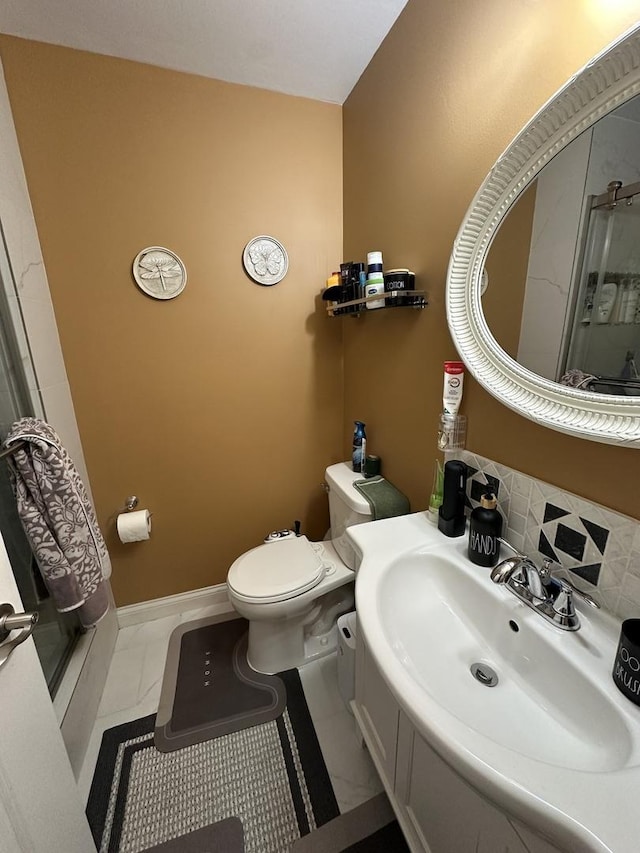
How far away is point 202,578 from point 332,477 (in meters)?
0.93

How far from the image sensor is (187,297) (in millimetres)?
1486

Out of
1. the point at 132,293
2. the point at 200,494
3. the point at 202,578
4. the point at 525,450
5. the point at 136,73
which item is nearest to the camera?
the point at 525,450

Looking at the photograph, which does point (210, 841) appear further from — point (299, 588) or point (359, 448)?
point (359, 448)

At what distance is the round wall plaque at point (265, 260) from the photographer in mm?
1518

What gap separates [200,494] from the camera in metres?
1.71

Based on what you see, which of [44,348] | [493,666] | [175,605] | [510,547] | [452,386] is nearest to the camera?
[493,666]

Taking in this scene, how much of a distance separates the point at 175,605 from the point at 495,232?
2067 millimetres

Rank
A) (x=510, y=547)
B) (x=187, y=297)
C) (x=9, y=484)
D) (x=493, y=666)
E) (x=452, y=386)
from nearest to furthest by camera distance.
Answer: (x=493, y=666)
(x=510, y=547)
(x=452, y=386)
(x=9, y=484)
(x=187, y=297)

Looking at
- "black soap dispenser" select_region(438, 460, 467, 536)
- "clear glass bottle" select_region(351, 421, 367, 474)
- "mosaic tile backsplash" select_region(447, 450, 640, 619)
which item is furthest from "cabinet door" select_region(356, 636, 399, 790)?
"clear glass bottle" select_region(351, 421, 367, 474)

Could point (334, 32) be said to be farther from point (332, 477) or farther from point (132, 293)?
point (332, 477)

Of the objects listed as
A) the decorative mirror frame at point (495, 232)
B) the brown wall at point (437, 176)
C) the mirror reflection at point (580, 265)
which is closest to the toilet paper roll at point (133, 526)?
the brown wall at point (437, 176)

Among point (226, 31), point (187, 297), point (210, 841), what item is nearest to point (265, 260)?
point (187, 297)

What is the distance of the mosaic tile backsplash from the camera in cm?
67

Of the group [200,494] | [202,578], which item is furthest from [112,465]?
[202,578]
